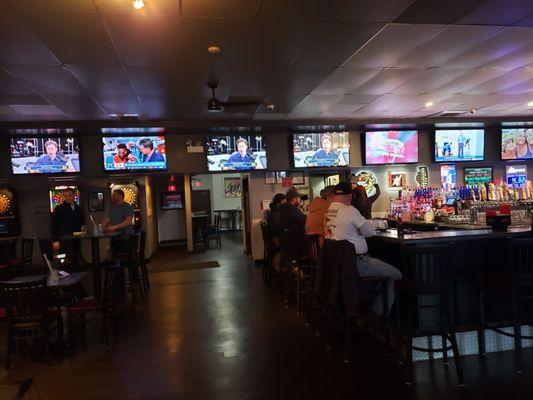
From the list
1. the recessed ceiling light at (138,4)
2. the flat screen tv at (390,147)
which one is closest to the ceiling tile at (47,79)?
the recessed ceiling light at (138,4)

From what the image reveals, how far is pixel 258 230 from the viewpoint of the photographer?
8508mm

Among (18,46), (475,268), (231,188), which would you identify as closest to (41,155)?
(18,46)

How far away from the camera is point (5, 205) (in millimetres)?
7707

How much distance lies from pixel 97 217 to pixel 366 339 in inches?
279

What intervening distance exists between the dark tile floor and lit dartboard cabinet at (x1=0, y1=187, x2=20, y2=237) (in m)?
4.37

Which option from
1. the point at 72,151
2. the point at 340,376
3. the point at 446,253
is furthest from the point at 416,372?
the point at 72,151

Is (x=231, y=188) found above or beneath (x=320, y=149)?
beneath

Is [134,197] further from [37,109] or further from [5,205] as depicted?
[37,109]

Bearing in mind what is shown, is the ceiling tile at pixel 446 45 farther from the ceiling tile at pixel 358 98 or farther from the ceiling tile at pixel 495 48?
the ceiling tile at pixel 358 98

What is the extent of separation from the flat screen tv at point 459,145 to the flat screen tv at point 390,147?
0.61 metres

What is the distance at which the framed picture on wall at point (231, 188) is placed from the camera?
1577 centimetres

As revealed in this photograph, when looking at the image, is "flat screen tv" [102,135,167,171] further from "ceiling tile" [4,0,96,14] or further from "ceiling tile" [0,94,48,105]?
"ceiling tile" [4,0,96,14]

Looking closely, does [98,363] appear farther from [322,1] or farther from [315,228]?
[322,1]

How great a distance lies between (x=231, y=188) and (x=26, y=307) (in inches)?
483
